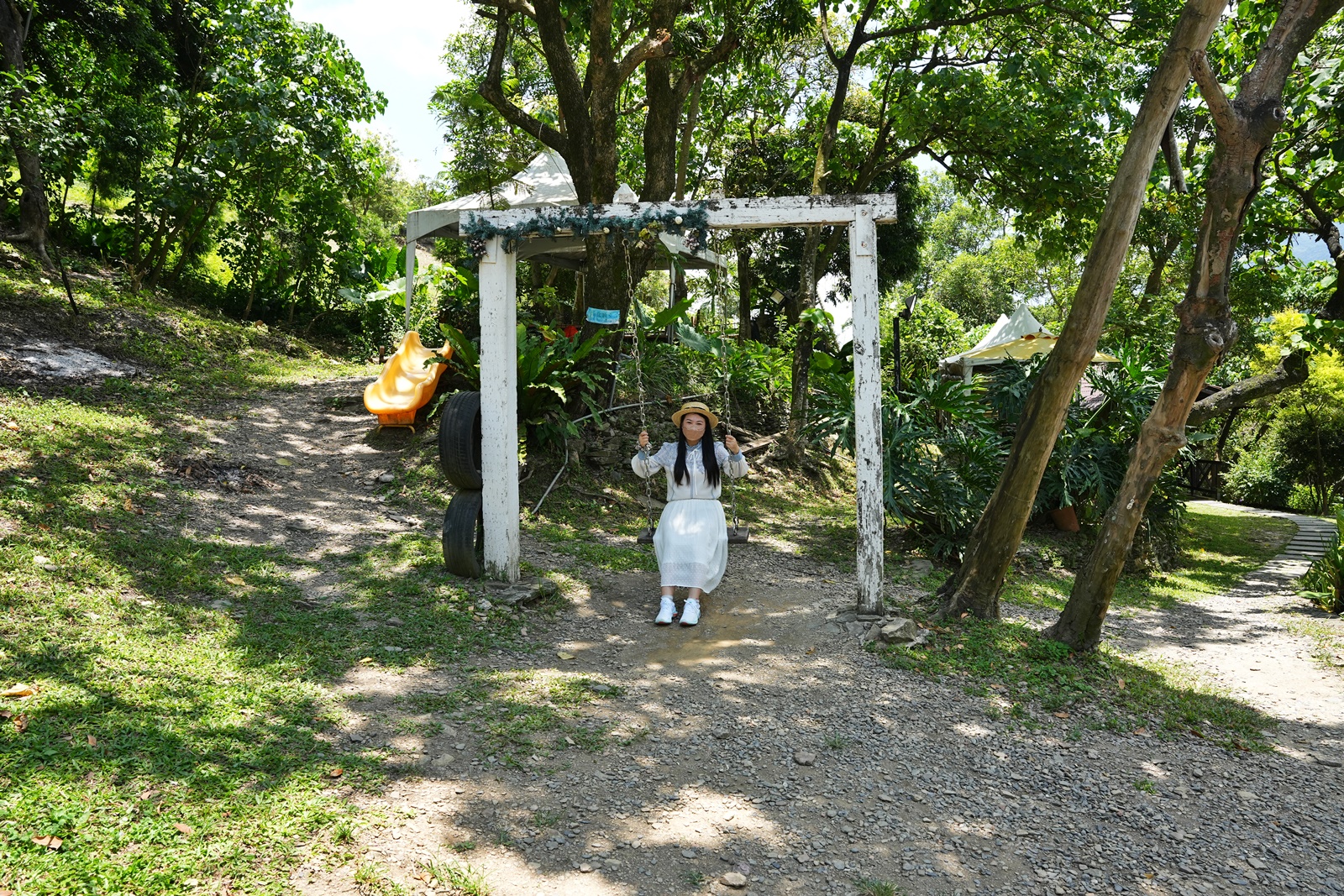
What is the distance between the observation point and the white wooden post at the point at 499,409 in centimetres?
613

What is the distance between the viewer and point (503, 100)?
9.05 meters

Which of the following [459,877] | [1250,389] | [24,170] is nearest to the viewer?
[459,877]

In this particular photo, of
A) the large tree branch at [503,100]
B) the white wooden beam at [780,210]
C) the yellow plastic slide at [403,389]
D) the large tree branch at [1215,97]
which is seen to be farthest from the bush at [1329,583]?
the yellow plastic slide at [403,389]

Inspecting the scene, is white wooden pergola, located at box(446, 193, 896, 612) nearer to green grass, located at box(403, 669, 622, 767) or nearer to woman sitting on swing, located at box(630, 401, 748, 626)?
woman sitting on swing, located at box(630, 401, 748, 626)

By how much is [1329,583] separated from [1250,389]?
86.4 inches

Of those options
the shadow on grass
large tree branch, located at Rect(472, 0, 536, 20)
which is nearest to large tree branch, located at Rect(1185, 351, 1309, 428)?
the shadow on grass

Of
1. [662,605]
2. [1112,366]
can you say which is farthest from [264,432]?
[1112,366]

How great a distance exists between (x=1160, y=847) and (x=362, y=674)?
152 inches

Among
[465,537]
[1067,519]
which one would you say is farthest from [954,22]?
[465,537]

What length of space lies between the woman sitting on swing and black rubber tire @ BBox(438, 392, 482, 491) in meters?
1.22

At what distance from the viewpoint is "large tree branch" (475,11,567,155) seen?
9000 millimetres

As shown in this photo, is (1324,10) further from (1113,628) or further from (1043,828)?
(1043,828)

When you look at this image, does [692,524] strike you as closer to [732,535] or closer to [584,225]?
[732,535]

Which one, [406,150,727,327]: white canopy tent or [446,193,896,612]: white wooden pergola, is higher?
[406,150,727,327]: white canopy tent
